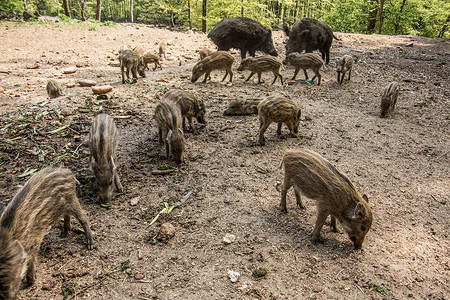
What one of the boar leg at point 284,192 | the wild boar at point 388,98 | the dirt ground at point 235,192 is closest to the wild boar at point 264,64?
the dirt ground at point 235,192

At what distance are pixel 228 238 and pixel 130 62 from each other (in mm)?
6460

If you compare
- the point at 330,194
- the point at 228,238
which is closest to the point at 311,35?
the point at 330,194

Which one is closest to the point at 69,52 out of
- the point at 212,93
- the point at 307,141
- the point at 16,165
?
the point at 212,93

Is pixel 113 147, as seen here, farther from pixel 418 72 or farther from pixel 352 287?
pixel 418 72

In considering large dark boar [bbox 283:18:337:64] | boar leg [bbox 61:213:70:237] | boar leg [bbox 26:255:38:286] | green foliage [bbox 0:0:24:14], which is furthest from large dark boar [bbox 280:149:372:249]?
green foliage [bbox 0:0:24:14]

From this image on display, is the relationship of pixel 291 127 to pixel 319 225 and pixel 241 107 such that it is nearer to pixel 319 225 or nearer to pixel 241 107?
pixel 241 107

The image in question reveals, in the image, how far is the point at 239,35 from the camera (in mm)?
10273

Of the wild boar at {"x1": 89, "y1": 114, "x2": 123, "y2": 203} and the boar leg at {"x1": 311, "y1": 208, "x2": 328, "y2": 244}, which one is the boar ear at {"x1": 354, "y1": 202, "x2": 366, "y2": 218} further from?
the wild boar at {"x1": 89, "y1": 114, "x2": 123, "y2": 203}

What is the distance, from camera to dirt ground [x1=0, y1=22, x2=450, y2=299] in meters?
2.78

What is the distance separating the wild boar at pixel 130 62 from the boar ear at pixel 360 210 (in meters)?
7.01

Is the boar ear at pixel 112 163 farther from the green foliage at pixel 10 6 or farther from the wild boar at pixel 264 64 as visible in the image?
the green foliage at pixel 10 6

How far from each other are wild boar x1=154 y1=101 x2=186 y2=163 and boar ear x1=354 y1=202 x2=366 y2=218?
2683mm

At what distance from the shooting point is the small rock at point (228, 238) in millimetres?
3246

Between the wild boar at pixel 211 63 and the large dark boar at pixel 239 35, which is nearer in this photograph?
the wild boar at pixel 211 63
